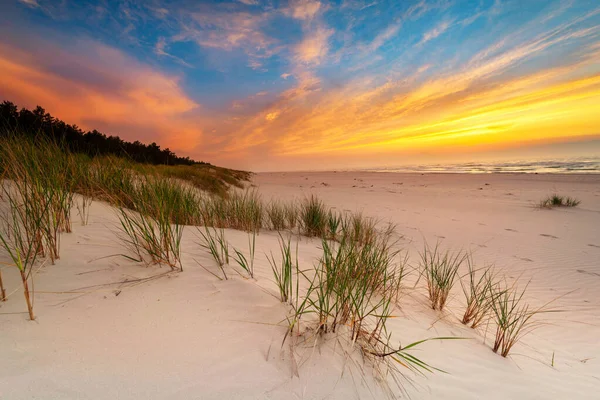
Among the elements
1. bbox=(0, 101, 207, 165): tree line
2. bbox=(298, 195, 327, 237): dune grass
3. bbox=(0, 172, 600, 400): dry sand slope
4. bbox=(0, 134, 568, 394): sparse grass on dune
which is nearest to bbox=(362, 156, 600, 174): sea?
bbox=(298, 195, 327, 237): dune grass

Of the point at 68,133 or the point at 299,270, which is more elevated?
the point at 68,133

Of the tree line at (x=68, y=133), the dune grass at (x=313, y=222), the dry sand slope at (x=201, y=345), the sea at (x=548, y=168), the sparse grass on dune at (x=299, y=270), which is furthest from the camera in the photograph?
the sea at (x=548, y=168)

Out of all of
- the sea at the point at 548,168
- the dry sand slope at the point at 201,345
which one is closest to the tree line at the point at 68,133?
the dry sand slope at the point at 201,345

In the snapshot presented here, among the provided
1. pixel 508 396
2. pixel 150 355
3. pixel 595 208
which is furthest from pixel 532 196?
pixel 150 355

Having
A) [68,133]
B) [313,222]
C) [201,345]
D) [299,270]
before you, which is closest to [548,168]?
[313,222]

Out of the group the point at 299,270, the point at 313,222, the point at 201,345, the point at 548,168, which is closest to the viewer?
the point at 201,345

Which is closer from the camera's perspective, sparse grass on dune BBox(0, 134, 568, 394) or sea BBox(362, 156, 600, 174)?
sparse grass on dune BBox(0, 134, 568, 394)

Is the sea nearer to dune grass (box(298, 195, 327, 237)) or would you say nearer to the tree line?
dune grass (box(298, 195, 327, 237))

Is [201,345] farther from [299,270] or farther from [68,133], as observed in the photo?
[68,133]

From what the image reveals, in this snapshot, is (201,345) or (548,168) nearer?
(201,345)

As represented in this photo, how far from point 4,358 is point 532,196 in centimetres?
1557

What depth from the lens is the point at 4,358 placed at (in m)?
1.02

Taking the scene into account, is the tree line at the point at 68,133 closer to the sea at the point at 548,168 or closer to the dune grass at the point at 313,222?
the dune grass at the point at 313,222

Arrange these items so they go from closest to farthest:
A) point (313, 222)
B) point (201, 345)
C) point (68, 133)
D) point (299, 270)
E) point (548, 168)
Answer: point (201, 345)
point (299, 270)
point (313, 222)
point (68, 133)
point (548, 168)
